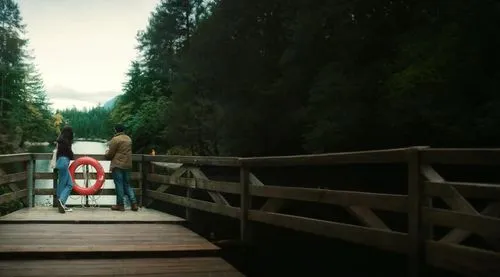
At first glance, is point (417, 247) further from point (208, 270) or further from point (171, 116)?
point (171, 116)

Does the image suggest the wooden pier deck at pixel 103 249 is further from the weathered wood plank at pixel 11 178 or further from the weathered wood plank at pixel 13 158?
the weathered wood plank at pixel 13 158

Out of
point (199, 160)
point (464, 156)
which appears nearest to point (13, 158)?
point (199, 160)

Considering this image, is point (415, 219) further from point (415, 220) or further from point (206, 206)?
point (206, 206)

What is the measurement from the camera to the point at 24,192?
11.4m

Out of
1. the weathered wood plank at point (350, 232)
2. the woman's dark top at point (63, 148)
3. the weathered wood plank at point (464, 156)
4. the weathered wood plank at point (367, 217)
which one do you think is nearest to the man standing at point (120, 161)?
the woman's dark top at point (63, 148)

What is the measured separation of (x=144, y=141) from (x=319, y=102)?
93.8ft

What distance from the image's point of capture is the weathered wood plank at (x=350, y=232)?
4703 mm

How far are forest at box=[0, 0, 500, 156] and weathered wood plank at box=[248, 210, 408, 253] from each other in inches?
510

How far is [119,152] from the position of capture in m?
10.9

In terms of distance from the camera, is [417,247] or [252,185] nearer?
[417,247]

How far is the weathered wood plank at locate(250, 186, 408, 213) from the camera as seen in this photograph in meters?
4.72

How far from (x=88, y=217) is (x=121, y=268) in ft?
13.3

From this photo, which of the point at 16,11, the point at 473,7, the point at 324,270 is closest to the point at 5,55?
the point at 16,11

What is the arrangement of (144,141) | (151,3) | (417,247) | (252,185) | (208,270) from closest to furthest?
1. (417,247)
2. (208,270)
3. (252,185)
4. (144,141)
5. (151,3)
